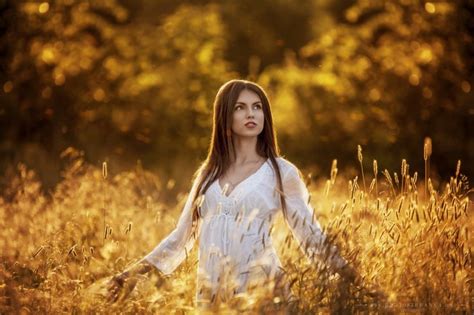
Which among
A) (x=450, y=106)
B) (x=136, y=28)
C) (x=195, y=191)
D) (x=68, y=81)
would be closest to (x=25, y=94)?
(x=68, y=81)

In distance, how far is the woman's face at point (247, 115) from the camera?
13.3 feet

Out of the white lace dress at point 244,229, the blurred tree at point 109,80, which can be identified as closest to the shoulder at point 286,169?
the white lace dress at point 244,229

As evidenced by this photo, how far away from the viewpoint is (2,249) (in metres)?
5.40

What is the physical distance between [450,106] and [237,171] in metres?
12.6

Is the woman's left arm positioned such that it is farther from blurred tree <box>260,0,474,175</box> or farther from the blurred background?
blurred tree <box>260,0,474,175</box>

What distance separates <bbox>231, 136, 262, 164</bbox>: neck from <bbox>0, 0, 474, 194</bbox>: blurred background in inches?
405

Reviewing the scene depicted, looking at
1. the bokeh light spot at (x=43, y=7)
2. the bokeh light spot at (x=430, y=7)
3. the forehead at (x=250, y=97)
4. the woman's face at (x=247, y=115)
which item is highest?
the bokeh light spot at (x=430, y=7)

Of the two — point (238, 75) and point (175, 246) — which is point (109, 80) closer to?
point (238, 75)

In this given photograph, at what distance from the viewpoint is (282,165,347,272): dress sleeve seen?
3.54 metres

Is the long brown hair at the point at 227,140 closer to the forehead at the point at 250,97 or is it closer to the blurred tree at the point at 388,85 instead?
the forehead at the point at 250,97

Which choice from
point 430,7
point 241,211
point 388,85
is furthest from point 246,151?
point 388,85

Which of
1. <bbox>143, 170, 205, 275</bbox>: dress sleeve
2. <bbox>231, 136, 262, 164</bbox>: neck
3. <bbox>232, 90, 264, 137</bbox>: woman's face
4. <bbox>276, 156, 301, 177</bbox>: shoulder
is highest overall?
<bbox>232, 90, 264, 137</bbox>: woman's face

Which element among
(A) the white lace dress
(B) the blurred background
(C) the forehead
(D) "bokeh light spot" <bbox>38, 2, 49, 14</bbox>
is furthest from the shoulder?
(D) "bokeh light spot" <bbox>38, 2, 49, 14</bbox>

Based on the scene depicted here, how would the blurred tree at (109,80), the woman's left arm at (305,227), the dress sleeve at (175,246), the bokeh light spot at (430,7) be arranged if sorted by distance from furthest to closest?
1. the bokeh light spot at (430,7)
2. the blurred tree at (109,80)
3. the dress sleeve at (175,246)
4. the woman's left arm at (305,227)
